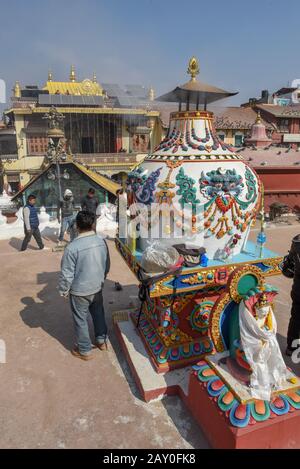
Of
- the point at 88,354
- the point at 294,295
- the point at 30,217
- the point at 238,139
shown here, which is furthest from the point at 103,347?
the point at 238,139

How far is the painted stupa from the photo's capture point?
3969 millimetres

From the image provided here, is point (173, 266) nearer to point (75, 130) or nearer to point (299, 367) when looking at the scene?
point (299, 367)

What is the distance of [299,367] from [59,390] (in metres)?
3.17

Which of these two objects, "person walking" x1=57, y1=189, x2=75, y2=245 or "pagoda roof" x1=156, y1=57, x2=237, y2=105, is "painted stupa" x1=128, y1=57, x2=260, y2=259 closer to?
"pagoda roof" x1=156, y1=57, x2=237, y2=105

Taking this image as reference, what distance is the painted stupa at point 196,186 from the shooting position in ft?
13.0

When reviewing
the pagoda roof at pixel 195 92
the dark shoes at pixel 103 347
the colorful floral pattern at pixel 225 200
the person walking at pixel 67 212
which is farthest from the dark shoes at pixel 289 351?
the person walking at pixel 67 212

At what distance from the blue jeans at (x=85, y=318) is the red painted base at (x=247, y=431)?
5.70 ft

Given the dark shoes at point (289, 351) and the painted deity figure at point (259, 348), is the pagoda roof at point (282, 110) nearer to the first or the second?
the dark shoes at point (289, 351)

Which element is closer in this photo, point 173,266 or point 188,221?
point 173,266

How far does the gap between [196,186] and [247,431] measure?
2.56 metres

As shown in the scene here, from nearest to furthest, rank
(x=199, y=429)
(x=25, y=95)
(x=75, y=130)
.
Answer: (x=199, y=429)
(x=75, y=130)
(x=25, y=95)

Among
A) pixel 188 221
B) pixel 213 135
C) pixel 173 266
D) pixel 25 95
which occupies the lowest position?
pixel 173 266
